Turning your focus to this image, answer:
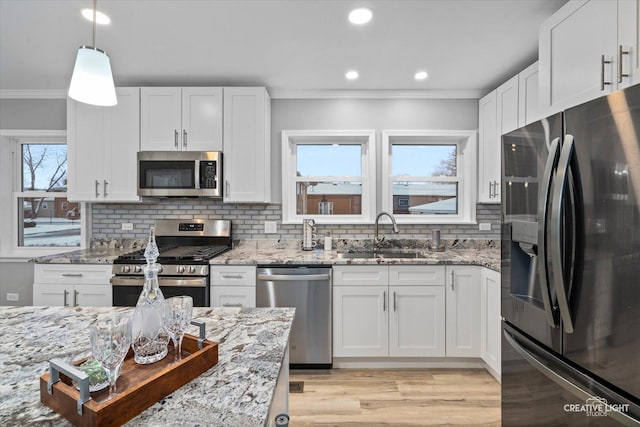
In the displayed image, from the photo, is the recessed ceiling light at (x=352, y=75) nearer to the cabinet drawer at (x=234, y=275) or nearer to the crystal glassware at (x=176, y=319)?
the cabinet drawer at (x=234, y=275)

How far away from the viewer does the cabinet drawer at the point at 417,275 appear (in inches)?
99.4

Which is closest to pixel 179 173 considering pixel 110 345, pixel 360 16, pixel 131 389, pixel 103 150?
pixel 103 150

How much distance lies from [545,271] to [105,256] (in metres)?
3.08

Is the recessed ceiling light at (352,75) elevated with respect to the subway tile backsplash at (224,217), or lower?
elevated

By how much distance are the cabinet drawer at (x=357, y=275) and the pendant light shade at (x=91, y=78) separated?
6.16ft

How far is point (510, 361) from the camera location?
152 cm

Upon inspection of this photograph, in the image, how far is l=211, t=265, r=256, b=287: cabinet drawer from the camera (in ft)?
8.22

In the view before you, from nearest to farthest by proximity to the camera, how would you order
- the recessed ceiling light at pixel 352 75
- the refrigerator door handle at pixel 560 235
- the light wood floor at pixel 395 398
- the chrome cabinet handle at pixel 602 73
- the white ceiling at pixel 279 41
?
the refrigerator door handle at pixel 560 235
the chrome cabinet handle at pixel 602 73
the white ceiling at pixel 279 41
the light wood floor at pixel 395 398
the recessed ceiling light at pixel 352 75

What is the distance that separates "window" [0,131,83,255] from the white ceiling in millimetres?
656

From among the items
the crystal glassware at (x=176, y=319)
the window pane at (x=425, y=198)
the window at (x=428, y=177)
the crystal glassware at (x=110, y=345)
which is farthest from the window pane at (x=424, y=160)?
the crystal glassware at (x=110, y=345)

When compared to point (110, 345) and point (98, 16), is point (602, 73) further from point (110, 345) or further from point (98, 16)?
point (98, 16)

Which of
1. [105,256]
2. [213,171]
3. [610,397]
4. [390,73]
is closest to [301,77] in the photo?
[390,73]

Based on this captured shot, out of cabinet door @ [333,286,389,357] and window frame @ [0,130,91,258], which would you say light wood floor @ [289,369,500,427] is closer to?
cabinet door @ [333,286,389,357]

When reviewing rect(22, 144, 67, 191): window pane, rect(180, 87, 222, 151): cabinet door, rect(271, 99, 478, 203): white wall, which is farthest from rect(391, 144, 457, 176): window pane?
rect(22, 144, 67, 191): window pane
